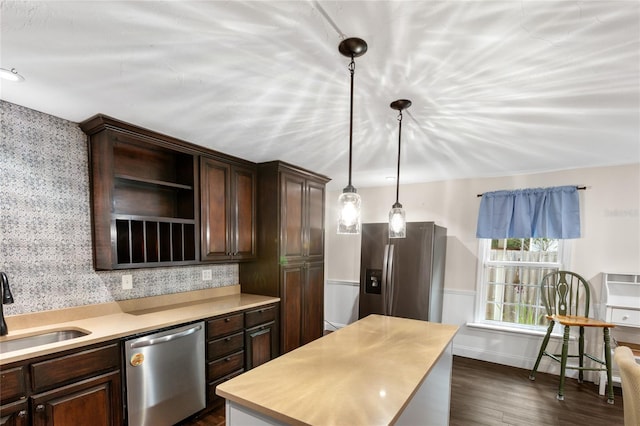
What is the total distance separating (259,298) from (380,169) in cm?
194

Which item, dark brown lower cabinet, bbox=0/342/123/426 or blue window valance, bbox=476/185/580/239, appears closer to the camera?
dark brown lower cabinet, bbox=0/342/123/426

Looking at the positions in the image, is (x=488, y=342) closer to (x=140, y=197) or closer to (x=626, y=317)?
(x=626, y=317)

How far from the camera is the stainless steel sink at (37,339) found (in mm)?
1805

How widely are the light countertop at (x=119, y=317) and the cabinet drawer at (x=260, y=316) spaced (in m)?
0.07

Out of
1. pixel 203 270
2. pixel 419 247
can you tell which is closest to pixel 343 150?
pixel 419 247

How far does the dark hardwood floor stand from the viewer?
249cm

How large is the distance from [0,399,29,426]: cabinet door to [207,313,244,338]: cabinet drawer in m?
1.09

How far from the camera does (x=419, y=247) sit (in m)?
3.52

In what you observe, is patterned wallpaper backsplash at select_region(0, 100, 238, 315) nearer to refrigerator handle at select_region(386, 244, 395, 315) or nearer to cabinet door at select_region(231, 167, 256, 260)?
cabinet door at select_region(231, 167, 256, 260)

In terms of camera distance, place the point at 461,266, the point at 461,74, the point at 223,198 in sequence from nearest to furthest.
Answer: the point at 461,74 → the point at 223,198 → the point at 461,266

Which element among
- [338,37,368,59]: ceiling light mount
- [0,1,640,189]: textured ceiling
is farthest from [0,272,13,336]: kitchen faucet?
[338,37,368,59]: ceiling light mount

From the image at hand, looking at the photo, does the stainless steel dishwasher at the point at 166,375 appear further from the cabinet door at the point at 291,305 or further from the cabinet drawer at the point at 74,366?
the cabinet door at the point at 291,305

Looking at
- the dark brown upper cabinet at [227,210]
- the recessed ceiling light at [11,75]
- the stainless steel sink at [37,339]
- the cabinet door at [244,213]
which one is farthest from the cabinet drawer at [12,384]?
the cabinet door at [244,213]

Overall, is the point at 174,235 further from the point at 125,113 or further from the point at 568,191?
the point at 568,191
